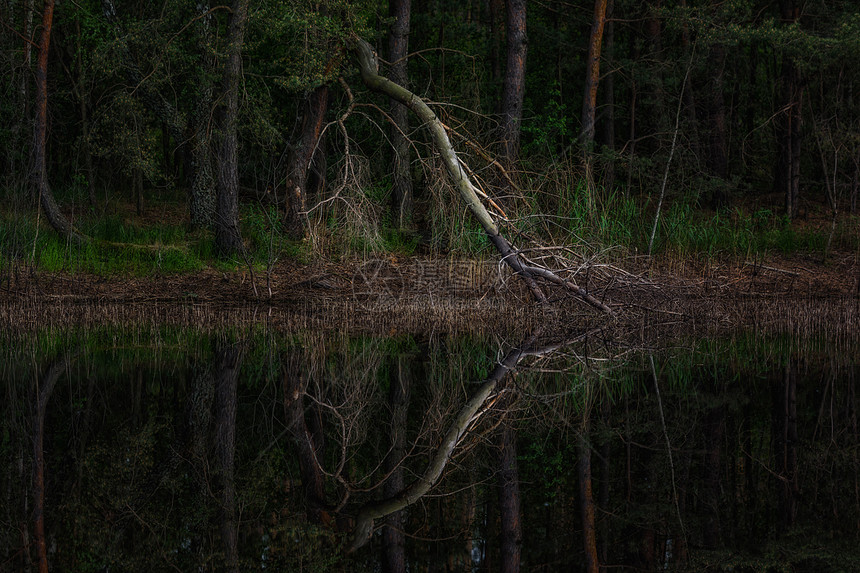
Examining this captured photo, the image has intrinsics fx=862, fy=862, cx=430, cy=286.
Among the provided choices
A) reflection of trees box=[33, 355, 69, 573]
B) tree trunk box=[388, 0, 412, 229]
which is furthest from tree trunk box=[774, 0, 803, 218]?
reflection of trees box=[33, 355, 69, 573]

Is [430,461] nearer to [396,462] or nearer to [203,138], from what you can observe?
[396,462]

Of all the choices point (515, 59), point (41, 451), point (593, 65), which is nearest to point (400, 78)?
point (515, 59)

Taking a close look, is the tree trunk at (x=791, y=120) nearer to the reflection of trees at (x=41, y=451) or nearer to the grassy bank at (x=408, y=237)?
the grassy bank at (x=408, y=237)

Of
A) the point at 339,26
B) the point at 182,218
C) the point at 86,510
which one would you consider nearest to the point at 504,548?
the point at 86,510

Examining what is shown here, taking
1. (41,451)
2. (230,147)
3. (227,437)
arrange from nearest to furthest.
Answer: (41,451), (227,437), (230,147)

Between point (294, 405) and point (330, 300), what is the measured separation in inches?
255

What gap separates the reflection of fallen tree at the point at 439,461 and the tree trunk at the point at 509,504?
345 millimetres

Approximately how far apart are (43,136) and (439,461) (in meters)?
11.9

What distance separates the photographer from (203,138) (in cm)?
1526

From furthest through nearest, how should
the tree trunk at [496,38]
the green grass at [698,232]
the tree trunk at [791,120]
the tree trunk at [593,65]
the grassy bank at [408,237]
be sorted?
the tree trunk at [496,38] → the tree trunk at [791,120] → the tree trunk at [593,65] → the green grass at [698,232] → the grassy bank at [408,237]

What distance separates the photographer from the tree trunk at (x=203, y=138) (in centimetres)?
1512

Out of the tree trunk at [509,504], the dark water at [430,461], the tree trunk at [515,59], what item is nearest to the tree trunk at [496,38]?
the tree trunk at [515,59]

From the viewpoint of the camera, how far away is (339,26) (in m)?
14.0

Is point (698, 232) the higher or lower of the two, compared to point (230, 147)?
lower
